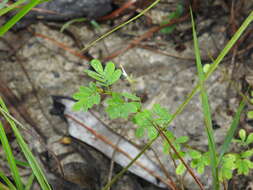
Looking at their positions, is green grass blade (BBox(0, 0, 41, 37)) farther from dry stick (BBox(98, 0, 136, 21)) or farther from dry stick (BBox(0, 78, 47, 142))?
dry stick (BBox(98, 0, 136, 21))

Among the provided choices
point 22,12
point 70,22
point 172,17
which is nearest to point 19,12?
point 22,12

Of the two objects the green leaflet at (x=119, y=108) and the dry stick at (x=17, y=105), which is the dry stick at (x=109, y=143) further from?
the green leaflet at (x=119, y=108)

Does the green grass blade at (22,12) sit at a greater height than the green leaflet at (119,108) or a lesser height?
greater

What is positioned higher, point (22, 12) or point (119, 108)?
point (22, 12)

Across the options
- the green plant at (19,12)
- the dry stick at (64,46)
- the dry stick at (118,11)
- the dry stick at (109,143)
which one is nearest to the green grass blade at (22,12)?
the green plant at (19,12)

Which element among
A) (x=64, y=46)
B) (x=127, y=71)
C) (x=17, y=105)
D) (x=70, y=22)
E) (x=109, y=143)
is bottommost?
(x=109, y=143)

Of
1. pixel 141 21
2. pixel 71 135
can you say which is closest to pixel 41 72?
pixel 71 135

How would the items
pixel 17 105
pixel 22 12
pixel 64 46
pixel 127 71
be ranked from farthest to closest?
pixel 64 46, pixel 127 71, pixel 17 105, pixel 22 12

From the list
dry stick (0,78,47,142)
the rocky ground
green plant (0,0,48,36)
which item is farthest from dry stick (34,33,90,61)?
green plant (0,0,48,36)

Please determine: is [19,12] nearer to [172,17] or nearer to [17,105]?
[17,105]

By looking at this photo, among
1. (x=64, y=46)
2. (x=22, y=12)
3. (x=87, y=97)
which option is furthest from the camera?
(x=64, y=46)
